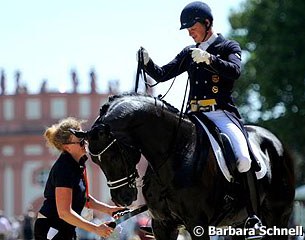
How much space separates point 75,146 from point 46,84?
2183 inches

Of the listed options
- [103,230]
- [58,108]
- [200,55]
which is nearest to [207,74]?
[200,55]

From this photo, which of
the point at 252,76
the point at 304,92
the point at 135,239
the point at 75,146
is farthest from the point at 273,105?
the point at 75,146

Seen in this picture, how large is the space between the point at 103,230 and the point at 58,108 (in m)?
54.9

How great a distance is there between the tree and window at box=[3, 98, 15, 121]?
27.6m

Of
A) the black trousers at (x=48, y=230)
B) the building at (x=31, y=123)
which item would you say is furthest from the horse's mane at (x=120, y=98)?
the building at (x=31, y=123)

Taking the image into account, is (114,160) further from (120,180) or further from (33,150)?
(33,150)

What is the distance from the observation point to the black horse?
7316mm

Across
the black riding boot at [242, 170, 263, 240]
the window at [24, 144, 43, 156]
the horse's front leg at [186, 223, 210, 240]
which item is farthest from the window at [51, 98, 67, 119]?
the horse's front leg at [186, 223, 210, 240]

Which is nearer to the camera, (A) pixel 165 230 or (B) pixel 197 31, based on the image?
(A) pixel 165 230

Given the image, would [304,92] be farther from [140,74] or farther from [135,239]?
[140,74]

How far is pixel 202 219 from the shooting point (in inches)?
295

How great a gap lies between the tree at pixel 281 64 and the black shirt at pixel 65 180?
2584 cm

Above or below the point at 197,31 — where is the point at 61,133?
below

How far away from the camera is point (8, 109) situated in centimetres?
6238
